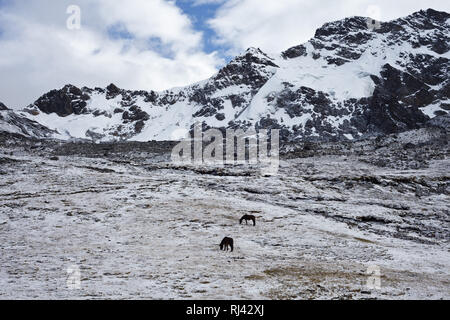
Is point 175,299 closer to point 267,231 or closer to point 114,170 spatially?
point 267,231

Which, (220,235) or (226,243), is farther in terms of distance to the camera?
(220,235)

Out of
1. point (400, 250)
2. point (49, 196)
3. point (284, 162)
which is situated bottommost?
point (400, 250)

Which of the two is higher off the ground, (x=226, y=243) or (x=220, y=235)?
(x=226, y=243)

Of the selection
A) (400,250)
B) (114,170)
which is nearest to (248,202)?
(400,250)

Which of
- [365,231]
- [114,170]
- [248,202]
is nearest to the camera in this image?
[365,231]

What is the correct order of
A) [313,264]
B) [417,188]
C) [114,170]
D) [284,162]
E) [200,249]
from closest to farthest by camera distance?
[313,264] < [200,249] < [417,188] < [114,170] < [284,162]

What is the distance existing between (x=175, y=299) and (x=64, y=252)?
9.70 m

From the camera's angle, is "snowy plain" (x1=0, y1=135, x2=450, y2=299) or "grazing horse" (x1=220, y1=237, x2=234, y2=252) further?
"grazing horse" (x1=220, y1=237, x2=234, y2=252)

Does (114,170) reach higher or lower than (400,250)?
higher

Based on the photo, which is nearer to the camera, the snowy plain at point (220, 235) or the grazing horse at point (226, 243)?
the snowy plain at point (220, 235)

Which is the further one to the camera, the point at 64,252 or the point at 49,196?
the point at 49,196

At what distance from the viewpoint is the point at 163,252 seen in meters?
21.4
